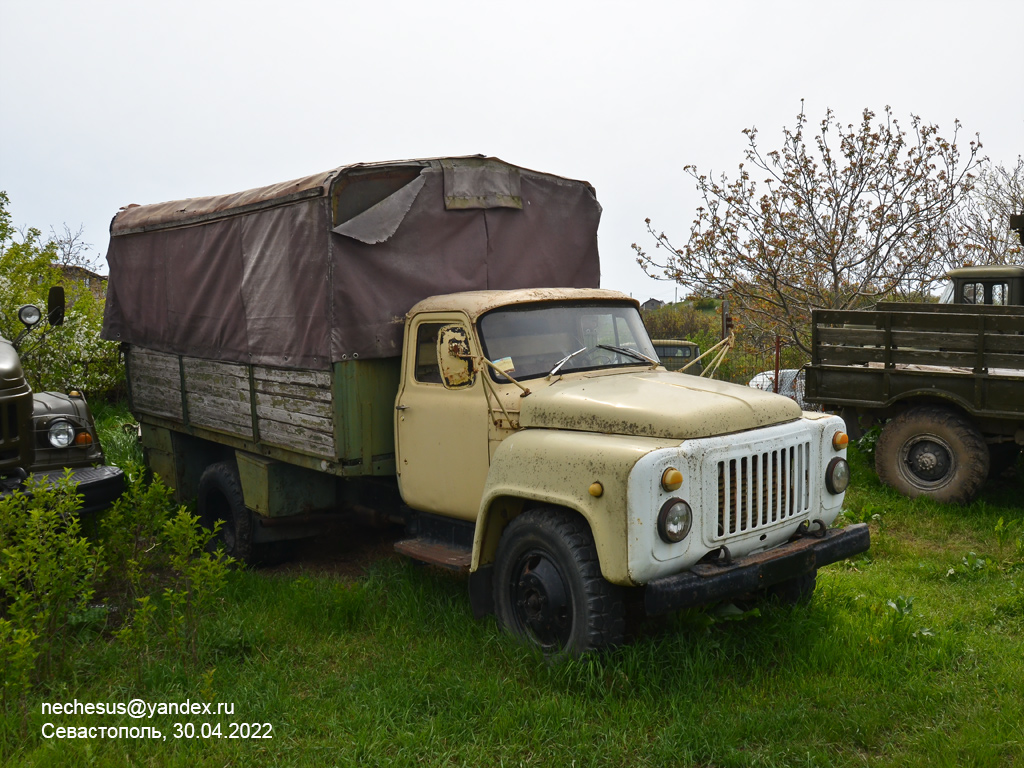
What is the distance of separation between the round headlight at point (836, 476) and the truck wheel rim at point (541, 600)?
163cm

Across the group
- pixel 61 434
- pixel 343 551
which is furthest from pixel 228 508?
pixel 61 434

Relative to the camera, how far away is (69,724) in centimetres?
394

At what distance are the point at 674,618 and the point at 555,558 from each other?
2.88 ft

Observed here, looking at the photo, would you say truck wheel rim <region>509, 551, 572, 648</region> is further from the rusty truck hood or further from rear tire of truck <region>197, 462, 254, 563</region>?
rear tire of truck <region>197, 462, 254, 563</region>

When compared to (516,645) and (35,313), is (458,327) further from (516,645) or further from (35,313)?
(35,313)

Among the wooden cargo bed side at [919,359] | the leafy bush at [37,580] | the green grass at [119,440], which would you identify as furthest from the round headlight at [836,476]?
the green grass at [119,440]

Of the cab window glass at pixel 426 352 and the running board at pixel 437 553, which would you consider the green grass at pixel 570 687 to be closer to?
the running board at pixel 437 553

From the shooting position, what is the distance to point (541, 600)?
436 centimetres

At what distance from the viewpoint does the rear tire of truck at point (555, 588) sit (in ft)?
13.4

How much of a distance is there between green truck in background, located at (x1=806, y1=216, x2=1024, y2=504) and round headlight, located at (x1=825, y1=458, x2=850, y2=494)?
335 cm

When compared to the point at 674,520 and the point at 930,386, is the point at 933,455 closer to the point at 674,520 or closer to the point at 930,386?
the point at 930,386

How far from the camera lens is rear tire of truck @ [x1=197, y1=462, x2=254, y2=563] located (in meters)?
6.48

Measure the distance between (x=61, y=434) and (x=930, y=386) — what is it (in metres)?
7.12

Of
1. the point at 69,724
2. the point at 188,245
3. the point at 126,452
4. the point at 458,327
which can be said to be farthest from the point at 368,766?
the point at 126,452
